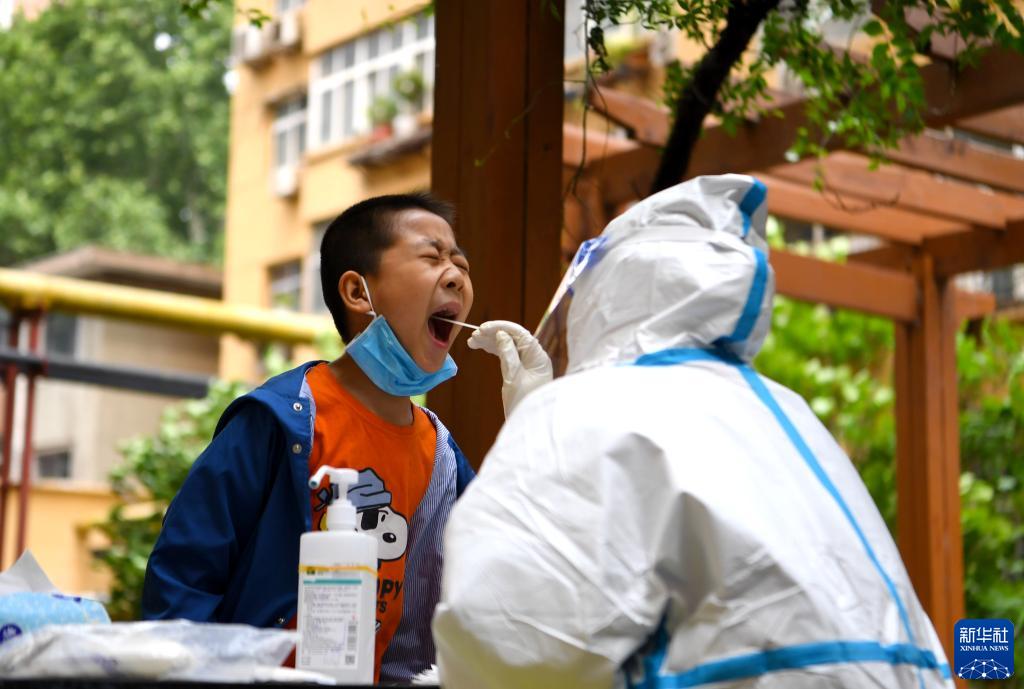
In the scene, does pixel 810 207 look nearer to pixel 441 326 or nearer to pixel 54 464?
pixel 441 326

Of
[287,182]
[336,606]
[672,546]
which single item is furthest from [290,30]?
[672,546]

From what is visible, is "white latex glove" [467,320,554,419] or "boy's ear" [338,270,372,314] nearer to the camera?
"white latex glove" [467,320,554,419]

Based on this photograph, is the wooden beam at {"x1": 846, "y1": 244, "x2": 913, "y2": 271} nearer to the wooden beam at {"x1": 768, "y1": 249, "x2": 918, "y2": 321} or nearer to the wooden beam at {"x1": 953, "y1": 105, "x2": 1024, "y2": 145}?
the wooden beam at {"x1": 768, "y1": 249, "x2": 918, "y2": 321}

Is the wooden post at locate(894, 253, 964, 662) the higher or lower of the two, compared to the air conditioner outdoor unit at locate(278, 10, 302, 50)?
lower

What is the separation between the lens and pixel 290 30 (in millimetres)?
21484

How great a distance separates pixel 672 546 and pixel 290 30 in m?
20.2

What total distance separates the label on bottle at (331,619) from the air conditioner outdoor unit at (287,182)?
63.1 feet

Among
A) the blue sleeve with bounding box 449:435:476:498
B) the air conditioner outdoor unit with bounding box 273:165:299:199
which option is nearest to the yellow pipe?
the air conditioner outdoor unit with bounding box 273:165:299:199

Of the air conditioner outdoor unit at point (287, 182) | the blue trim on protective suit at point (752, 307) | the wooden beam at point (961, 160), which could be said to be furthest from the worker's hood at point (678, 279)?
the air conditioner outdoor unit at point (287, 182)

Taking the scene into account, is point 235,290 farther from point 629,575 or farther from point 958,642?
point 629,575

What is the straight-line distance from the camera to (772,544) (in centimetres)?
195

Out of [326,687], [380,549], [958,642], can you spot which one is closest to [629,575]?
[326,687]

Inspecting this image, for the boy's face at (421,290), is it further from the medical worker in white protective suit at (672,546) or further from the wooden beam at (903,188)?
the wooden beam at (903,188)

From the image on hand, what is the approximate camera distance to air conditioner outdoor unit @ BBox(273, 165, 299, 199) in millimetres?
21172
